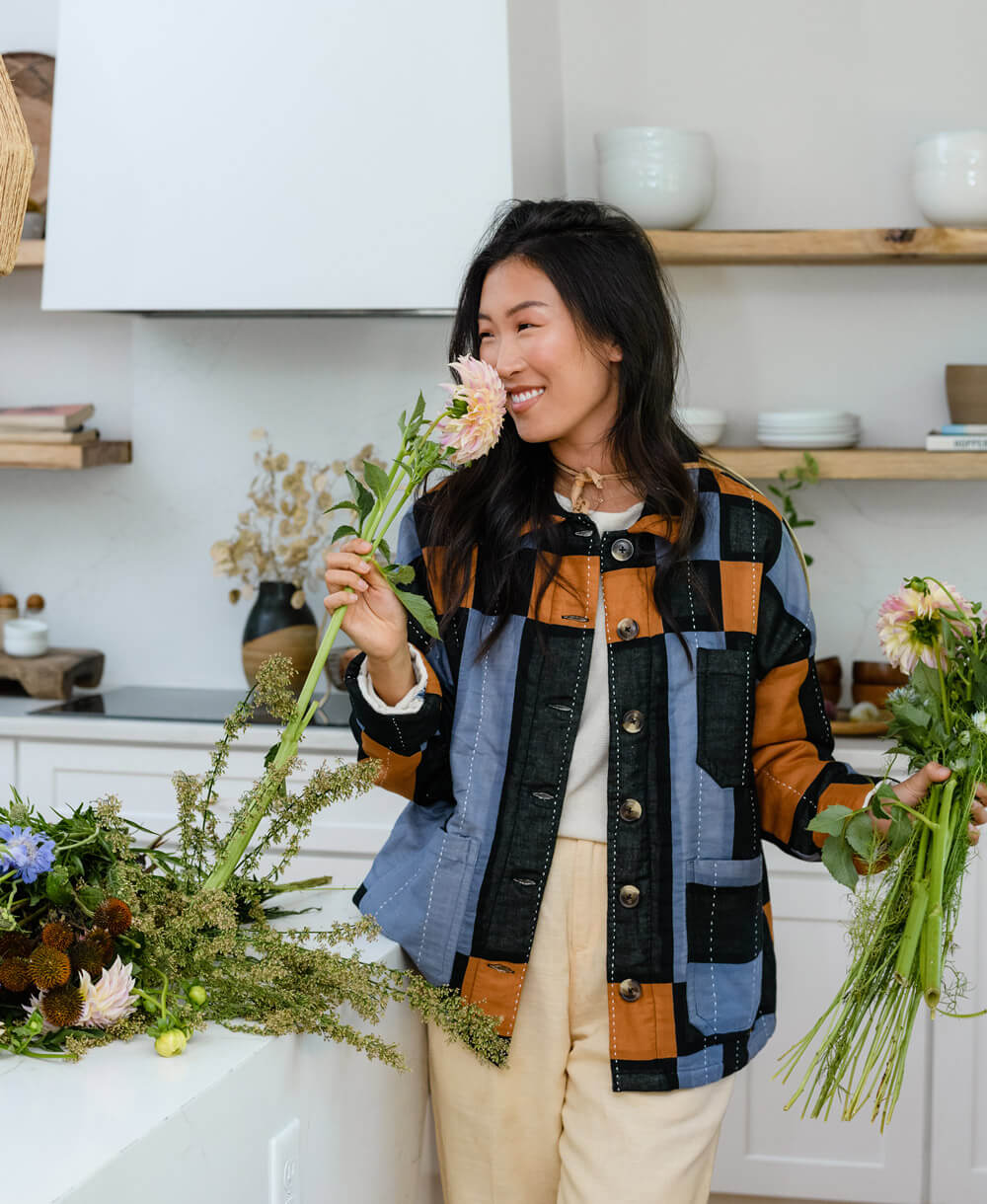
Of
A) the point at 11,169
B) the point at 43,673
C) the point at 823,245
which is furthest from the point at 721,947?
the point at 43,673

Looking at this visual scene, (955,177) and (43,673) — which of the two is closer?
(955,177)

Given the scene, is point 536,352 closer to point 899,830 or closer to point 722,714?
point 722,714

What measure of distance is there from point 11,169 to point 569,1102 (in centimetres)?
104

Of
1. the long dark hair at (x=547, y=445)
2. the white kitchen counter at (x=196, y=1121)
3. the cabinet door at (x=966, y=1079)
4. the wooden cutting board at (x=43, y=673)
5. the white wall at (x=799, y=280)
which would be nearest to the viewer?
the white kitchen counter at (x=196, y=1121)

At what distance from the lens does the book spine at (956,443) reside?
2.41m

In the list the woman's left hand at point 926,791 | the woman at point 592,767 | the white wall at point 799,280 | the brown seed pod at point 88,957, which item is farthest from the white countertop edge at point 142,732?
the brown seed pod at point 88,957

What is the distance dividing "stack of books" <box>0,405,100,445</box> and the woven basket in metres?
1.93

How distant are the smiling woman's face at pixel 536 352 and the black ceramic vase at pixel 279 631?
4.40 ft

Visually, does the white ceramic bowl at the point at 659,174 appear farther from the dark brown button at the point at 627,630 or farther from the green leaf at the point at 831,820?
the green leaf at the point at 831,820

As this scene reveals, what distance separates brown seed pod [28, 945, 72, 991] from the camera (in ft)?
2.95

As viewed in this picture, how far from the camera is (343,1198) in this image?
1.13 meters

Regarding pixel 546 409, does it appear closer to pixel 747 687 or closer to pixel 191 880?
pixel 747 687

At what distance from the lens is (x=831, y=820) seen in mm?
1219

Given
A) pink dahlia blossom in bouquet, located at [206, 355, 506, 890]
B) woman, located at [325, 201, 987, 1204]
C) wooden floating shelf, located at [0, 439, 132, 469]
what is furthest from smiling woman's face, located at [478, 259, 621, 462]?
wooden floating shelf, located at [0, 439, 132, 469]
